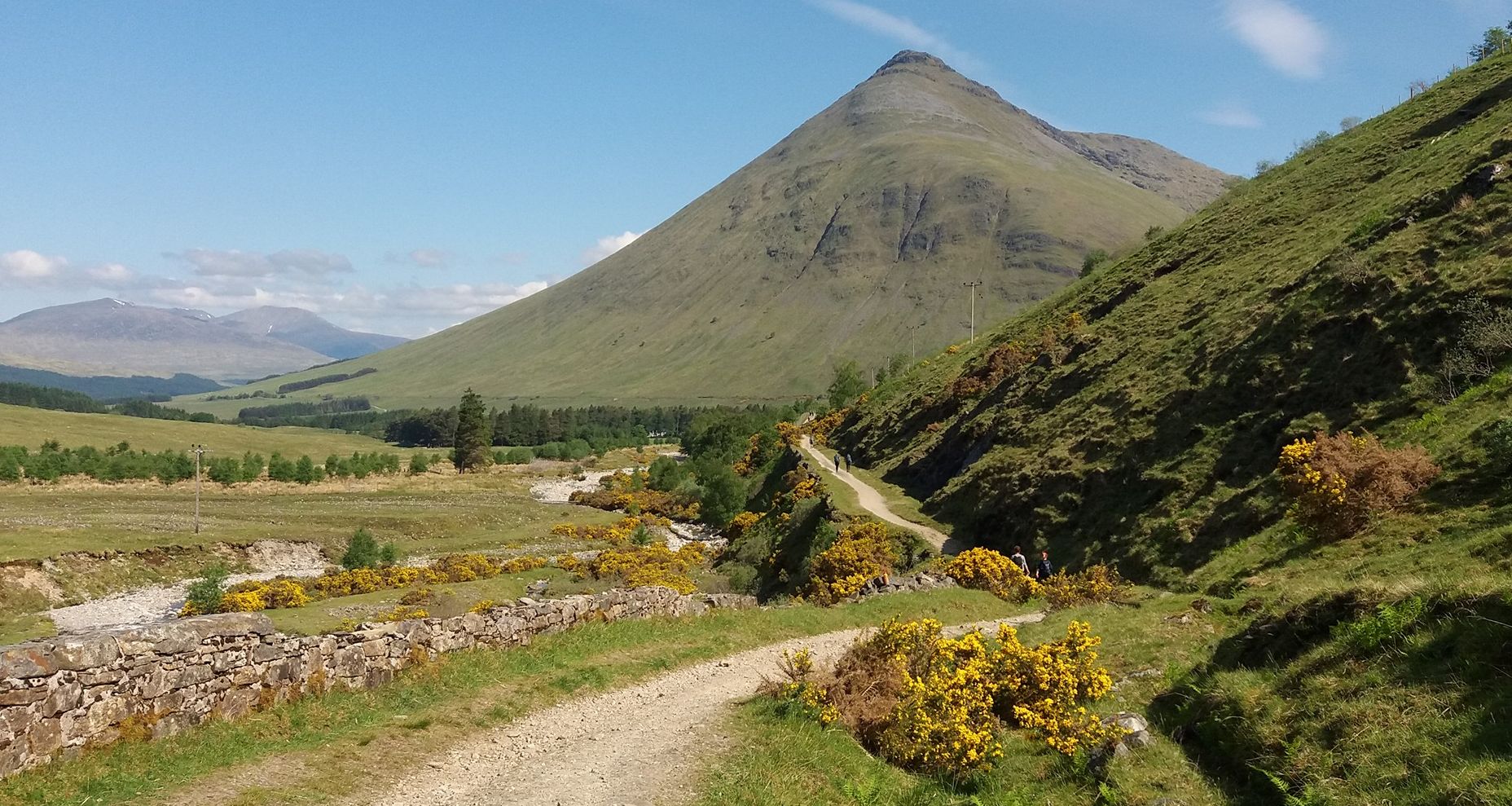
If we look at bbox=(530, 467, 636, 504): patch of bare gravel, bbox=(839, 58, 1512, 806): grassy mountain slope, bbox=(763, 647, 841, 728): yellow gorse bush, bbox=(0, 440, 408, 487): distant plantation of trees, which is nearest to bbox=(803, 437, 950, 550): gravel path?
bbox=(839, 58, 1512, 806): grassy mountain slope

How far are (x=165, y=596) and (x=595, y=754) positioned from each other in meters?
67.3

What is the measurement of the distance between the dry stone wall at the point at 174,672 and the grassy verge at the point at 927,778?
7.14 metres

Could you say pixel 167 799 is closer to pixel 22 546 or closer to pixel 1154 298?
pixel 1154 298

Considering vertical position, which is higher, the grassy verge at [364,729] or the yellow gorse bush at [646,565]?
the grassy verge at [364,729]

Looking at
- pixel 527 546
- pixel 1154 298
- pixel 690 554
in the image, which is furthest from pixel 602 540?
pixel 1154 298

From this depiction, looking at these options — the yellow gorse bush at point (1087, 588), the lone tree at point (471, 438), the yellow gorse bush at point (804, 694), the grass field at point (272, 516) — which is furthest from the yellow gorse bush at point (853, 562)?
the lone tree at point (471, 438)

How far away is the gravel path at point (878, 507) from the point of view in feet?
133

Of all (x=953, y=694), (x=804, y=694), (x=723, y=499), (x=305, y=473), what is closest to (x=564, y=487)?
(x=305, y=473)

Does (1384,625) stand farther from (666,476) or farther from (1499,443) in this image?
(666,476)

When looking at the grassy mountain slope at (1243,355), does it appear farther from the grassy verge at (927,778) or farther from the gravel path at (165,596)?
the gravel path at (165,596)

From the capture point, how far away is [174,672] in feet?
42.4

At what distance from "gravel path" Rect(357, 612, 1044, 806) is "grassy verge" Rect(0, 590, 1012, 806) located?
0.60 metres

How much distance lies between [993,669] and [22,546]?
7870cm

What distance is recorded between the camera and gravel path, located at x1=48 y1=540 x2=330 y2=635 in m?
54.2
